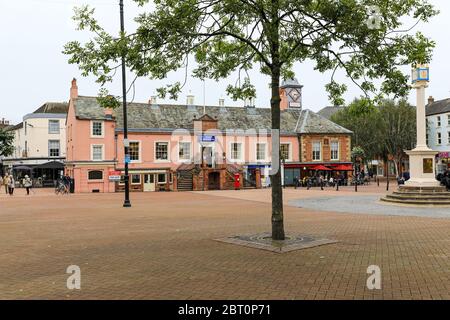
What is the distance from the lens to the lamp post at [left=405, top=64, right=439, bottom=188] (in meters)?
24.0

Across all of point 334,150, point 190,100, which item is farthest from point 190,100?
point 334,150

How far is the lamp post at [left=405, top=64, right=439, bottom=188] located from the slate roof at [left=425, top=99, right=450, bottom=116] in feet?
134

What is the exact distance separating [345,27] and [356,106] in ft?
6.90

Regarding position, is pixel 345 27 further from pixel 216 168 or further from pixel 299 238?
pixel 216 168

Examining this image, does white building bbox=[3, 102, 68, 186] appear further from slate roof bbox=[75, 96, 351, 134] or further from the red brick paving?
the red brick paving

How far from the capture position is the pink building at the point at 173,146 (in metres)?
43.0

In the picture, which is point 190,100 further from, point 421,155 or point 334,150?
point 421,155

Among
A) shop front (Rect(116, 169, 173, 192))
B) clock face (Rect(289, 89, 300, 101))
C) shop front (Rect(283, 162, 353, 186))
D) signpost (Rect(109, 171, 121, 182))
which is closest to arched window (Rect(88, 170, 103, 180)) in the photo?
signpost (Rect(109, 171, 121, 182))

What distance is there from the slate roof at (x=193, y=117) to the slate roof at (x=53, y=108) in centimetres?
1855

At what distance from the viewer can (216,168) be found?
46719 millimetres

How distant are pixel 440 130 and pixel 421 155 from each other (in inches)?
1701

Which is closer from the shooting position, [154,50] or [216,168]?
[154,50]

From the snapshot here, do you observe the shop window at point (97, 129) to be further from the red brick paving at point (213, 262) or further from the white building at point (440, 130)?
the white building at point (440, 130)
